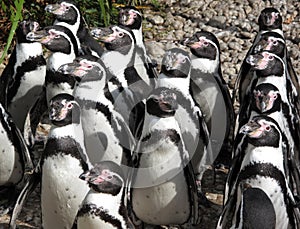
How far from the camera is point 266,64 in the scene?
5.15 m

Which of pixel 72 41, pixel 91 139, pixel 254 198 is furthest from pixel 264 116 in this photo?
pixel 72 41

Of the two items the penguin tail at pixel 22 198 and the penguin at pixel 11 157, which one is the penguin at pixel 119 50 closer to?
the penguin at pixel 11 157

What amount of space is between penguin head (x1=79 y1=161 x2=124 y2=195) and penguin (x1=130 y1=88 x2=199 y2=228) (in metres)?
0.48

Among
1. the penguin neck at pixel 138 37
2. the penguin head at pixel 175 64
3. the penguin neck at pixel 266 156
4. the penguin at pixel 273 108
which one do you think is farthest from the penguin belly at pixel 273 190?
the penguin neck at pixel 138 37

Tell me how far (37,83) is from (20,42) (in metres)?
0.33

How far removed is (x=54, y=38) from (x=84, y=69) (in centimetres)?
50

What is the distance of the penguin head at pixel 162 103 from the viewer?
4.43 m

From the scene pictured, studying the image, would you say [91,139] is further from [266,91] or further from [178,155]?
[266,91]

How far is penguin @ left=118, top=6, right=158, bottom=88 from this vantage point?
5.50 m

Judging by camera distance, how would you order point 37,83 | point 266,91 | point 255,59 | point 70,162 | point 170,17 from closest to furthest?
point 70,162 → point 266,91 → point 255,59 → point 37,83 → point 170,17

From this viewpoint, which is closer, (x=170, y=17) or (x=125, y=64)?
(x=125, y=64)

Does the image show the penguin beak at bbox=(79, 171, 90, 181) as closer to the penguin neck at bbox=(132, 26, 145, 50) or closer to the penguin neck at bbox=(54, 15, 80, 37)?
the penguin neck at bbox=(132, 26, 145, 50)

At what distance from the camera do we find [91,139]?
4797mm

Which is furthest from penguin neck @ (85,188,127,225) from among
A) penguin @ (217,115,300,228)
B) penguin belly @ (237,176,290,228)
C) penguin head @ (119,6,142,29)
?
penguin head @ (119,6,142,29)
